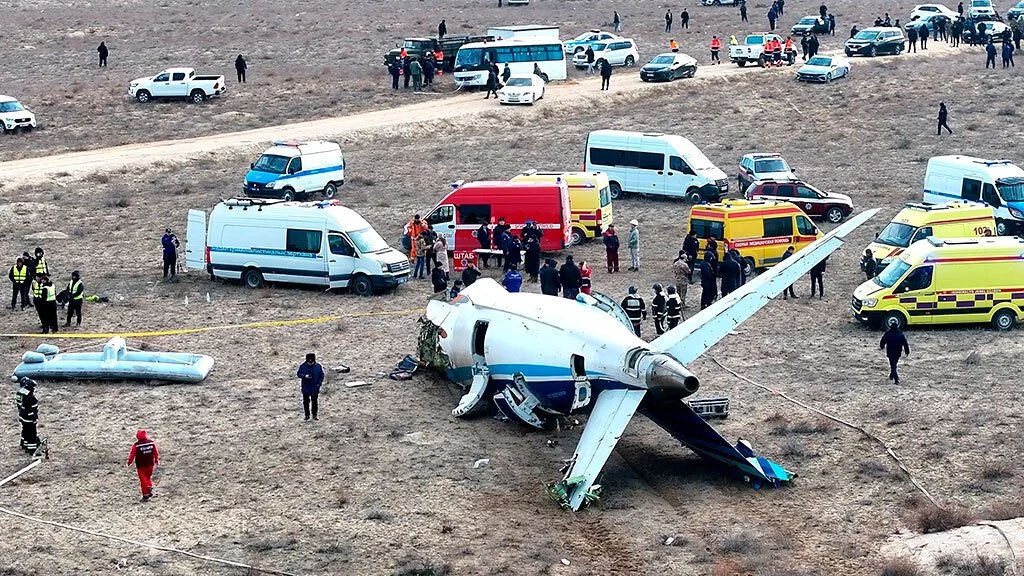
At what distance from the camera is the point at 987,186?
4075 cm

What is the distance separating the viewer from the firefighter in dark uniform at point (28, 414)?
77.8 ft

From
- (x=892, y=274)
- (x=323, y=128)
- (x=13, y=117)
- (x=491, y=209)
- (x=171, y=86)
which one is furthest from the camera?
(x=171, y=86)

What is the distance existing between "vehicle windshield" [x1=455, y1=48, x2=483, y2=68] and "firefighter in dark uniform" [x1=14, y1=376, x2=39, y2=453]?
140ft

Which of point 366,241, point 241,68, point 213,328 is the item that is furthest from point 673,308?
point 241,68

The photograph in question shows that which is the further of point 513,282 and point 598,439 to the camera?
point 513,282

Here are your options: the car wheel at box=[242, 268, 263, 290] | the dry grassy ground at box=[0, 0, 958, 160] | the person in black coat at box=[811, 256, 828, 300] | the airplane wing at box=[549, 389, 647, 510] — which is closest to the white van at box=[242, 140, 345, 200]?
the car wheel at box=[242, 268, 263, 290]

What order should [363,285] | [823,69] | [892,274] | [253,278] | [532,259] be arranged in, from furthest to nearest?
1. [823,69]
2. [532,259]
3. [253,278]
4. [363,285]
5. [892,274]

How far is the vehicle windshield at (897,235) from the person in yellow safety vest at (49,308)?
2014 centimetres

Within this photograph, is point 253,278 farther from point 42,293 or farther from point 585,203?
point 585,203

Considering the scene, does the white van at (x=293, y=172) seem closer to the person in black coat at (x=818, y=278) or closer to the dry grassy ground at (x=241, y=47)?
the dry grassy ground at (x=241, y=47)

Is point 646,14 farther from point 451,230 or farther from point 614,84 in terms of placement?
point 451,230

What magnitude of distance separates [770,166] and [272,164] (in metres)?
16.2

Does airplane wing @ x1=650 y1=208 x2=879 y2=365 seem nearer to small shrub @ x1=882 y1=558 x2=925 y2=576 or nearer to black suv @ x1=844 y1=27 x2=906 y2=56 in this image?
small shrub @ x1=882 y1=558 x2=925 y2=576

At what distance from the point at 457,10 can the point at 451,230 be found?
175ft
